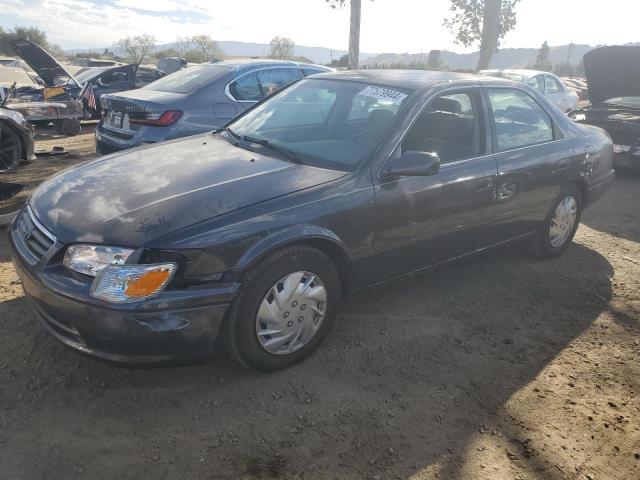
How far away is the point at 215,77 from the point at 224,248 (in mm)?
4281

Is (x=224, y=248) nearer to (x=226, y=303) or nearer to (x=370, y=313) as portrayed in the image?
(x=226, y=303)

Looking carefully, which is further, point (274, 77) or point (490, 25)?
point (490, 25)

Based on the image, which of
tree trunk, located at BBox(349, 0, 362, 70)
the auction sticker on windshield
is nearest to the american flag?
tree trunk, located at BBox(349, 0, 362, 70)

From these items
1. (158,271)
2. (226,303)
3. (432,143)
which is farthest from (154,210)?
(432,143)

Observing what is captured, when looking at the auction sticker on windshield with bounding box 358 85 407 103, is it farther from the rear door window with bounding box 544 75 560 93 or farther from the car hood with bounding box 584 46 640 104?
the rear door window with bounding box 544 75 560 93

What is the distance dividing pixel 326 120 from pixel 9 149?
4.80 m

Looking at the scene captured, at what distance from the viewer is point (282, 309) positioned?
9.09 feet

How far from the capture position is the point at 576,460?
→ 2.42m

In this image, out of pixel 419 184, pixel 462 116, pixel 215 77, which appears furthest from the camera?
pixel 215 77

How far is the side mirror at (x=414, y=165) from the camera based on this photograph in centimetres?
299

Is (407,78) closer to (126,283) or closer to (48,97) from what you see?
(126,283)

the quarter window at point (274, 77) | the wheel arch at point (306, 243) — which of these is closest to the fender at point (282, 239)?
the wheel arch at point (306, 243)

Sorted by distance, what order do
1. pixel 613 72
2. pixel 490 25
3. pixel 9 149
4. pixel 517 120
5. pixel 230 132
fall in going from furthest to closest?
pixel 490 25
pixel 613 72
pixel 9 149
pixel 517 120
pixel 230 132

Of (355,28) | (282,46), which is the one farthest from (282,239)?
(282,46)
